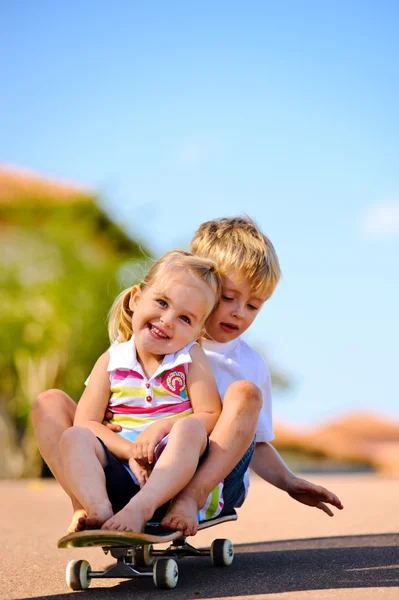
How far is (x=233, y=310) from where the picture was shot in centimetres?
318

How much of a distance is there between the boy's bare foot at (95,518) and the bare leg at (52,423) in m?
0.32

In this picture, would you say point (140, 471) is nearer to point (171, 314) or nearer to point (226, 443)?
point (226, 443)

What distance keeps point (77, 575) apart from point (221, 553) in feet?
1.87

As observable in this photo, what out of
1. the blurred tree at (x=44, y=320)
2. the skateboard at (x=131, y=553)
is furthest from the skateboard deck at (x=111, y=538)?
the blurred tree at (x=44, y=320)

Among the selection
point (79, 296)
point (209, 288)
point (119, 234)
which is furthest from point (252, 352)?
point (119, 234)

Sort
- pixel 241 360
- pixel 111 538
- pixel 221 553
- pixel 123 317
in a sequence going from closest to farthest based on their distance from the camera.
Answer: pixel 111 538
pixel 221 553
pixel 123 317
pixel 241 360

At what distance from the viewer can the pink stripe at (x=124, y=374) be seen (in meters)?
2.82

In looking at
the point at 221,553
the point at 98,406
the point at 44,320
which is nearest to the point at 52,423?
the point at 98,406

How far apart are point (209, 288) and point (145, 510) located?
0.87 m

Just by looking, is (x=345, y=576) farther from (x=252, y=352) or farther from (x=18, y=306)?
(x=18, y=306)

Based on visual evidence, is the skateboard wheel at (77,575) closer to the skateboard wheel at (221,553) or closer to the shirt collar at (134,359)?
the skateboard wheel at (221,553)

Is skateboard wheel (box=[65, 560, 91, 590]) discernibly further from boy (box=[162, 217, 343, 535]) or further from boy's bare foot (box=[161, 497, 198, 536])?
boy (box=[162, 217, 343, 535])

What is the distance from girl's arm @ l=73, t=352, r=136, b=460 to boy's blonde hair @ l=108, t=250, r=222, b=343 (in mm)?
206

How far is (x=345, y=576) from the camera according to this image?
104 inches
